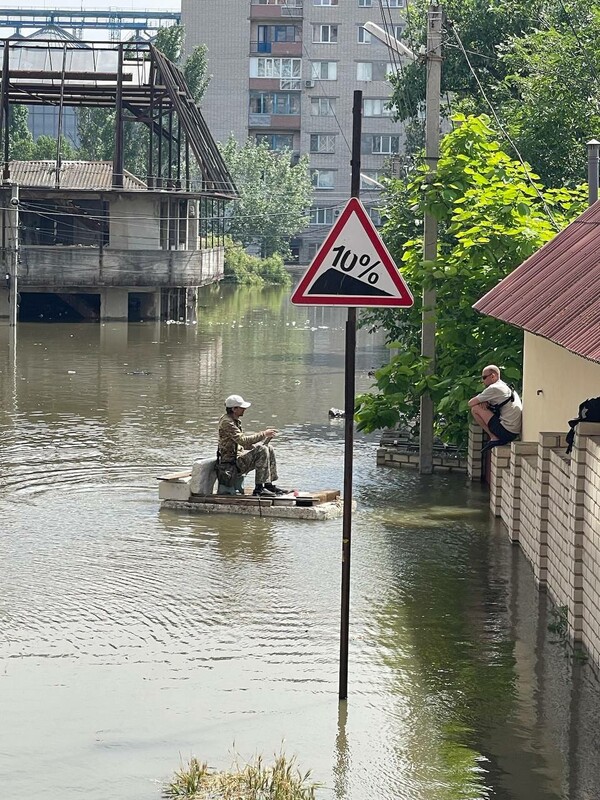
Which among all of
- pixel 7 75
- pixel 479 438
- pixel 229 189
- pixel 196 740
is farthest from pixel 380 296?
pixel 229 189

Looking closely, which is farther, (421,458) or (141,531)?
(421,458)

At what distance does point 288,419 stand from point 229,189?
33189 millimetres

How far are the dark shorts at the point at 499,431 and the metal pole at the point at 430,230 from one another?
6.22 feet

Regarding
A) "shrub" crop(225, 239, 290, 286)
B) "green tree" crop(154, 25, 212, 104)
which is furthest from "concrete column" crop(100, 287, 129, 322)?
"green tree" crop(154, 25, 212, 104)

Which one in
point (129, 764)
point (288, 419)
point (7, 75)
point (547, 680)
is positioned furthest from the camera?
point (7, 75)

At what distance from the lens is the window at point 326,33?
305 ft

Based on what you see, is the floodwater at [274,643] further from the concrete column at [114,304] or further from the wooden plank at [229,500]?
the concrete column at [114,304]

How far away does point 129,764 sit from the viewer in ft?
23.3

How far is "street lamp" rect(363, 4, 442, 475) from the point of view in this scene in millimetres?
16531

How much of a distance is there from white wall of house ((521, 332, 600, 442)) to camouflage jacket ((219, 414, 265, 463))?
2.67m

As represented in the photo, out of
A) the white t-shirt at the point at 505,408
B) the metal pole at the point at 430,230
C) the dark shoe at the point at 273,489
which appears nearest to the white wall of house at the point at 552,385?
the white t-shirt at the point at 505,408

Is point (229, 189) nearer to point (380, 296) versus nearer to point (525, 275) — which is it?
point (525, 275)

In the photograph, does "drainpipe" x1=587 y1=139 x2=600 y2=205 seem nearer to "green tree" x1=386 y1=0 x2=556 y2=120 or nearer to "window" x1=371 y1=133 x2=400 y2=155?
"green tree" x1=386 y1=0 x2=556 y2=120

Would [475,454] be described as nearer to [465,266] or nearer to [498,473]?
[465,266]
